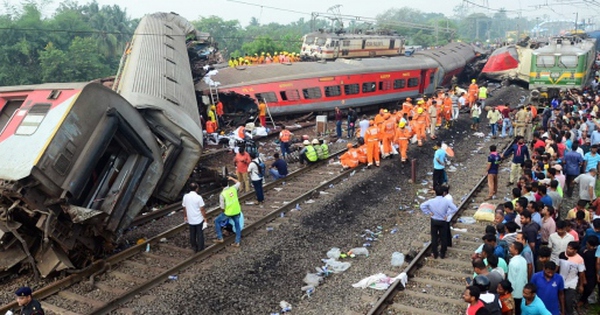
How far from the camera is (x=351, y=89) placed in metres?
22.5

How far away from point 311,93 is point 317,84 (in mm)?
455

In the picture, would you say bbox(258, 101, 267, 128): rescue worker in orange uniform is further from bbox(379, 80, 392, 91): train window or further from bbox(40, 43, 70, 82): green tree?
bbox(40, 43, 70, 82): green tree

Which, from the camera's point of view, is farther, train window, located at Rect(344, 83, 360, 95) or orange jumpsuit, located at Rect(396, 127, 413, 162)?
train window, located at Rect(344, 83, 360, 95)

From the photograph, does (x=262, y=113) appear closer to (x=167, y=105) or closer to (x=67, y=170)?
(x=167, y=105)

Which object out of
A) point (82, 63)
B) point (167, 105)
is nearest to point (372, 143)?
point (167, 105)

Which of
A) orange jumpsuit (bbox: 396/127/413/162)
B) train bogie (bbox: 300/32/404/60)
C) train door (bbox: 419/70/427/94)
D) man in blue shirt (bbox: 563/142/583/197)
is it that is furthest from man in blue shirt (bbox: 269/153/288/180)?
train door (bbox: 419/70/427/94)

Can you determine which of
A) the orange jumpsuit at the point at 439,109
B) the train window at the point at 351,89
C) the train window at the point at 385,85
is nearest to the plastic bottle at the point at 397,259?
the orange jumpsuit at the point at 439,109

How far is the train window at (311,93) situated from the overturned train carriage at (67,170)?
12652 millimetres

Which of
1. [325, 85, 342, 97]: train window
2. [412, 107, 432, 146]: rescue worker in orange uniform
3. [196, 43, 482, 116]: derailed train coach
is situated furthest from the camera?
[325, 85, 342, 97]: train window

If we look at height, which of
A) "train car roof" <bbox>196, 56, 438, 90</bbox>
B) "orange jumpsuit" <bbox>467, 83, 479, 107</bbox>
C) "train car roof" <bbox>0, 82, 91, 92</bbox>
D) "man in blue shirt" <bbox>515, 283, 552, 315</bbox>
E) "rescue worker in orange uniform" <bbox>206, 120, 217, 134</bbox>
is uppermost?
"train car roof" <bbox>0, 82, 91, 92</bbox>

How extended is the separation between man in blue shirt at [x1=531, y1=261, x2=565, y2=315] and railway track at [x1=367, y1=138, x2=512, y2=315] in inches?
50.0

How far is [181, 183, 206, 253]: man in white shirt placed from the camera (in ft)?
28.2

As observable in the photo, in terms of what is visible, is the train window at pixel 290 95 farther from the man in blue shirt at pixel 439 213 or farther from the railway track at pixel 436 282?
the man in blue shirt at pixel 439 213

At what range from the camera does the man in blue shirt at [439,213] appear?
8156 millimetres
